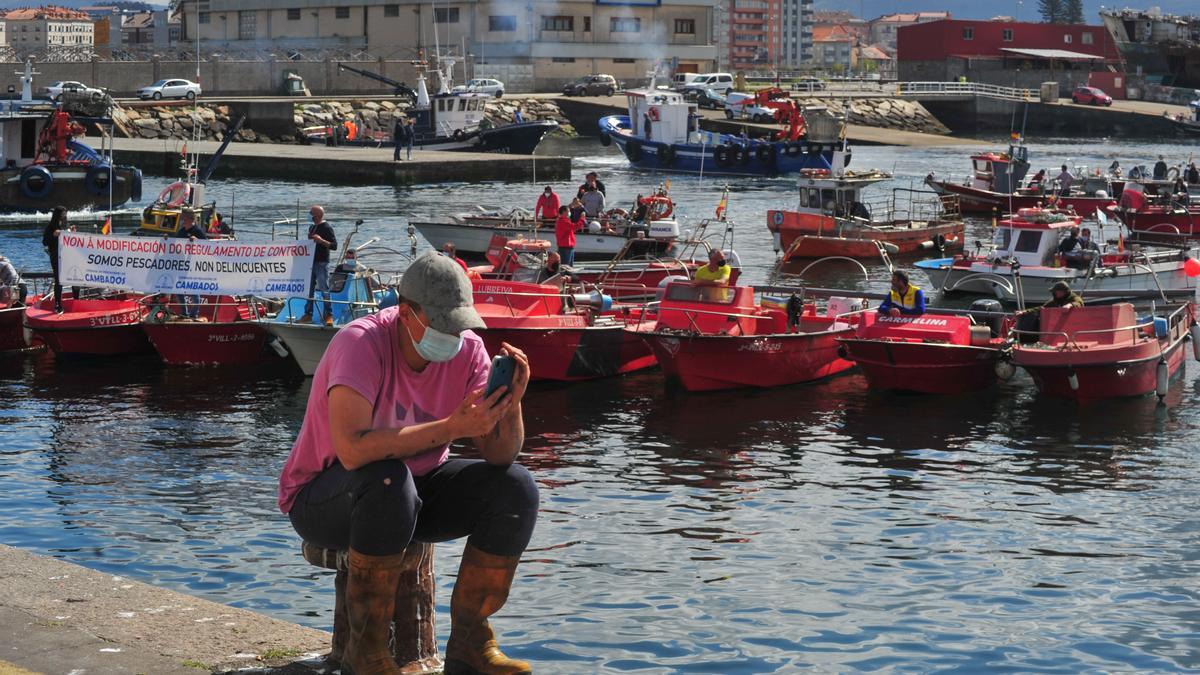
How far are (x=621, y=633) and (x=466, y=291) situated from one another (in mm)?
5260

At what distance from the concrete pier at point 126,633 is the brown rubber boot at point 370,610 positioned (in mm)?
372

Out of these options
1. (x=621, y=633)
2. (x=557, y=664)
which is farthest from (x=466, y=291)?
(x=621, y=633)

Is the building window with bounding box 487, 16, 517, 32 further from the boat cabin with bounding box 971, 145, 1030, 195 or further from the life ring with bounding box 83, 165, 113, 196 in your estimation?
the life ring with bounding box 83, 165, 113, 196

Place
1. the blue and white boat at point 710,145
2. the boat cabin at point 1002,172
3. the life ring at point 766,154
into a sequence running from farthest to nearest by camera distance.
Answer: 1. the blue and white boat at point 710,145
2. the life ring at point 766,154
3. the boat cabin at point 1002,172

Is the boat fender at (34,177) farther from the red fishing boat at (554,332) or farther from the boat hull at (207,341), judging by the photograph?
the red fishing boat at (554,332)

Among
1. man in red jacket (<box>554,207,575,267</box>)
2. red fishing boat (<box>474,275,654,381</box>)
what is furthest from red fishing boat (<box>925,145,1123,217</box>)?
red fishing boat (<box>474,275,654,381</box>)

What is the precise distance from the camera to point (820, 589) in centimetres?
1281

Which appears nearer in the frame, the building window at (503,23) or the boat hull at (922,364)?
the boat hull at (922,364)

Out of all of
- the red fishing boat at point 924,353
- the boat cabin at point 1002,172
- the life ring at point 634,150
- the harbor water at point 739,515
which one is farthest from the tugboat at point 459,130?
the red fishing boat at point 924,353

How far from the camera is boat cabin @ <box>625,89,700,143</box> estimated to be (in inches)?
2721

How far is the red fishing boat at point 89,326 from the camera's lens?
78.3ft

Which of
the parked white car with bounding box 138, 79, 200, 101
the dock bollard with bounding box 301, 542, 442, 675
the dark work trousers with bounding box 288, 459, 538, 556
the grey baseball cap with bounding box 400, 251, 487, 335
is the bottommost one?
the dock bollard with bounding box 301, 542, 442, 675

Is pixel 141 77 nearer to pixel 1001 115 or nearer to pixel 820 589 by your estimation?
pixel 1001 115

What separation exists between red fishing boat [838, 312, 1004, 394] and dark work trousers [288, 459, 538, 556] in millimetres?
16040
